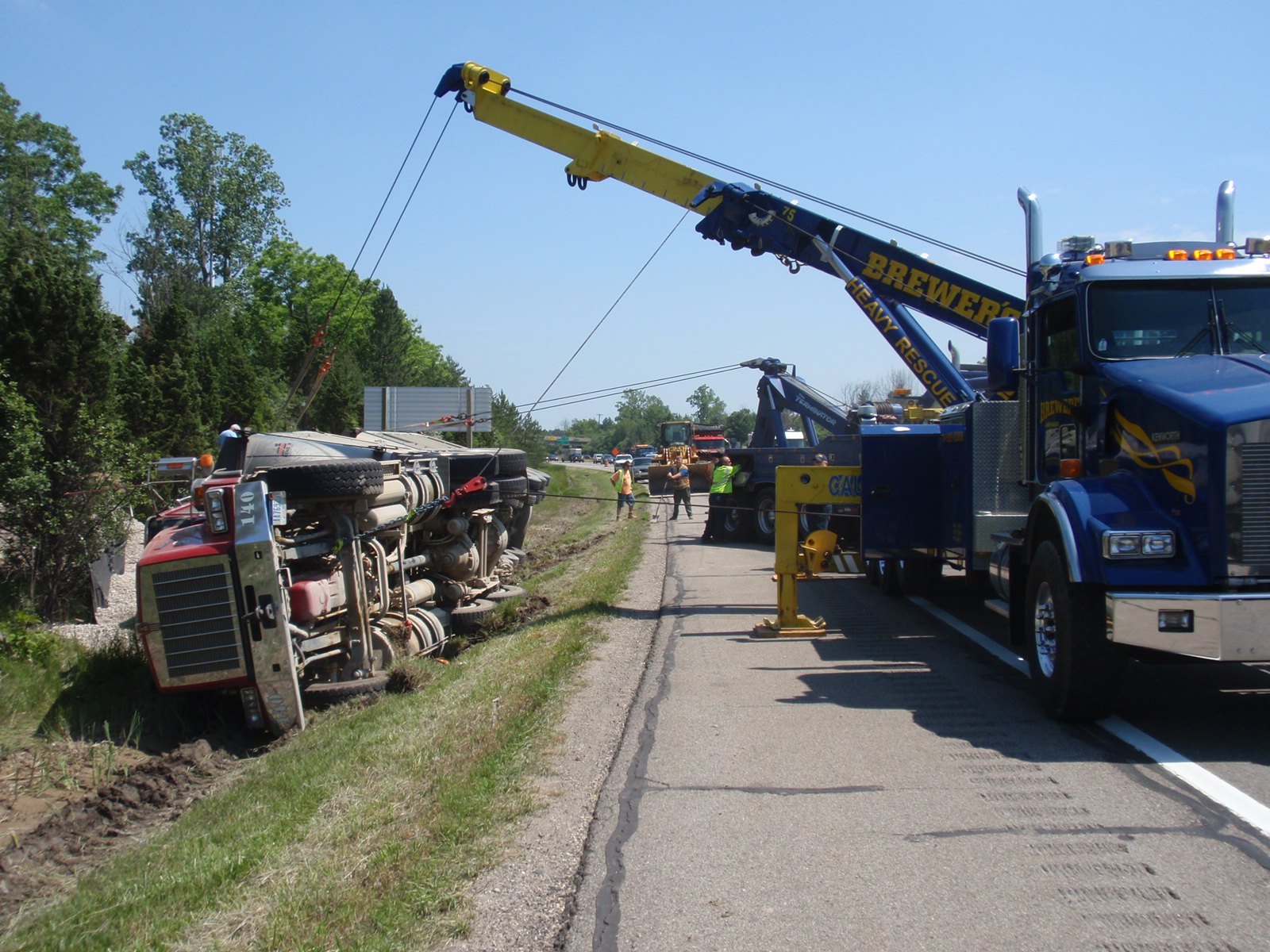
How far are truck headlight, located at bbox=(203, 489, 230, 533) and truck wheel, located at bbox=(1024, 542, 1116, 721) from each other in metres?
5.84

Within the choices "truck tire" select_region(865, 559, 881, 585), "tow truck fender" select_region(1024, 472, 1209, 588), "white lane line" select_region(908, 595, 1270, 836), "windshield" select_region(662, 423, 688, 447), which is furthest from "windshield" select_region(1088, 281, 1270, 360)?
"windshield" select_region(662, 423, 688, 447)

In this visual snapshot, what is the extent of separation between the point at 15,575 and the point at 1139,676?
39.9ft

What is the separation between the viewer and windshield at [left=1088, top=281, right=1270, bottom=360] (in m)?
6.89

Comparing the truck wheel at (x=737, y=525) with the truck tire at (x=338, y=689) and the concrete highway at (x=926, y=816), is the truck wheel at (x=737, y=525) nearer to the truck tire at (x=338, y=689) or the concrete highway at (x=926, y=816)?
the concrete highway at (x=926, y=816)

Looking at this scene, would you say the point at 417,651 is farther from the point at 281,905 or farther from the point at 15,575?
the point at 281,905

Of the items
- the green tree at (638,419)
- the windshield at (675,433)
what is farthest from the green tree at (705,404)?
the windshield at (675,433)

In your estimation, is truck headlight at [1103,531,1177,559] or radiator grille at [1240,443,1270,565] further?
truck headlight at [1103,531,1177,559]

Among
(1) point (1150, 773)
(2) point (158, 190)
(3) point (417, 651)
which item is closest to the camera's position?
(1) point (1150, 773)

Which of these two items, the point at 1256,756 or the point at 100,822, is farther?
the point at 100,822

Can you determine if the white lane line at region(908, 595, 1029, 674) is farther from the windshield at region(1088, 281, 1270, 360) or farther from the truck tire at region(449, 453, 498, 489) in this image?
the truck tire at region(449, 453, 498, 489)

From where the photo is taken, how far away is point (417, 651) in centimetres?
1083

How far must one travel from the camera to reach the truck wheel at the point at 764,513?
2034 cm

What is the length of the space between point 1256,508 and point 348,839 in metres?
5.14

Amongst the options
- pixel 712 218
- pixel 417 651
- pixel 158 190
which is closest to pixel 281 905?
pixel 417 651
